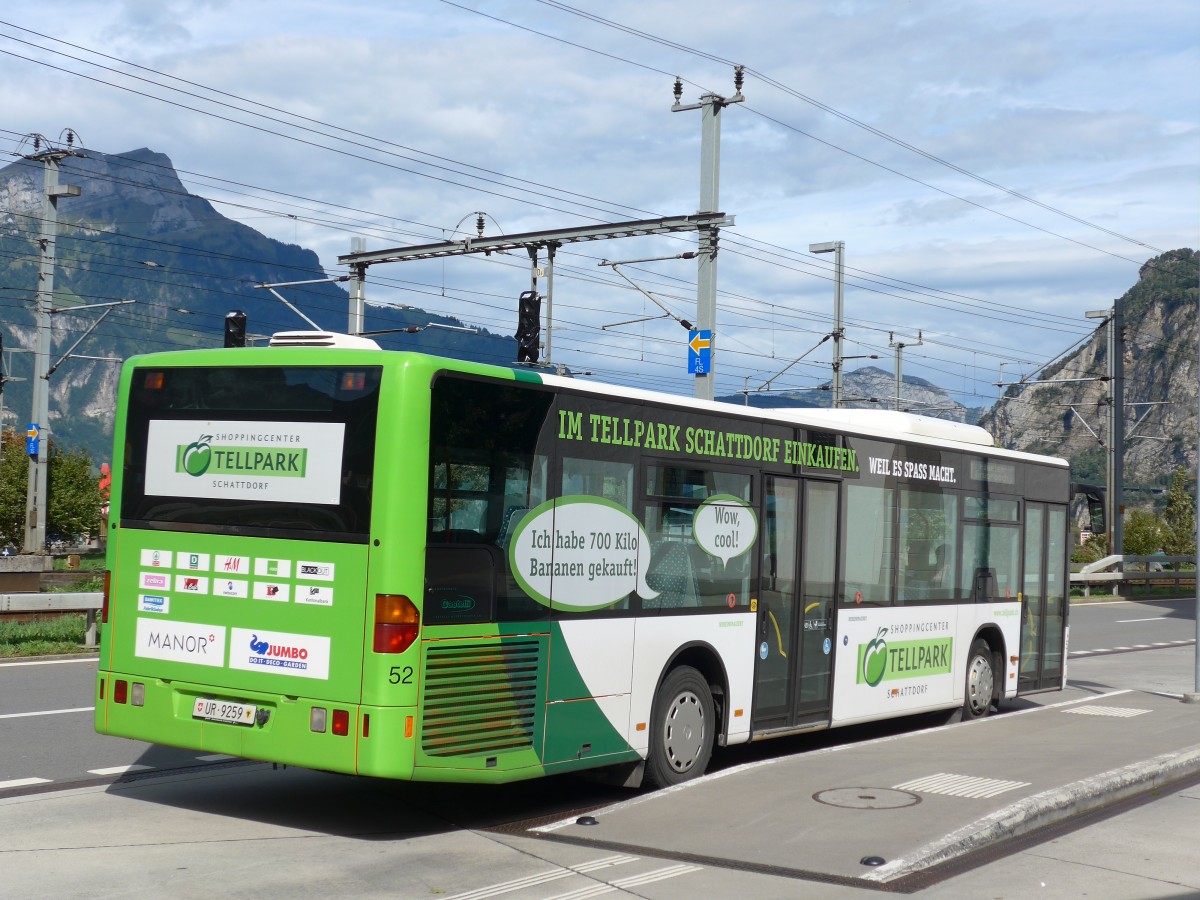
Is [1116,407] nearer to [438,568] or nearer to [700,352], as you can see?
[700,352]

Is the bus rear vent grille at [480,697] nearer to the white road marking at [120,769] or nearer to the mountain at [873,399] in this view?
the white road marking at [120,769]

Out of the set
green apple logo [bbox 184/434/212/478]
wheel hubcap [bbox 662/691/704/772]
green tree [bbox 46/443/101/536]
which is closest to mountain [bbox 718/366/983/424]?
wheel hubcap [bbox 662/691/704/772]

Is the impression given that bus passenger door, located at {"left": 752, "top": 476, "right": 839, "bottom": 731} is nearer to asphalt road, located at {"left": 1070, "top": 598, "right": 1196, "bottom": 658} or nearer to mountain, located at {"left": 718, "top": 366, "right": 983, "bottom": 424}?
mountain, located at {"left": 718, "top": 366, "right": 983, "bottom": 424}

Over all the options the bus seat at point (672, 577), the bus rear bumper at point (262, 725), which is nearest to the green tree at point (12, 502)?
the bus rear bumper at point (262, 725)

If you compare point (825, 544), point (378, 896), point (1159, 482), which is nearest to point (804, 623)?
point (825, 544)

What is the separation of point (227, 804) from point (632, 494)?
3246 mm

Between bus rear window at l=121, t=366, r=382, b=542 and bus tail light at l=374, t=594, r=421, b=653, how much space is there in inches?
16.0

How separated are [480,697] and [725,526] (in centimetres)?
290

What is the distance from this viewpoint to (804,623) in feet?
37.1

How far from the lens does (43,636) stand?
18.4 metres

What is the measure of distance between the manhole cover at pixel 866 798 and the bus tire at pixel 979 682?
5.10 metres

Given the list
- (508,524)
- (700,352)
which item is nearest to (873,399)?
(700,352)

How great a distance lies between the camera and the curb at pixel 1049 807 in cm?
747

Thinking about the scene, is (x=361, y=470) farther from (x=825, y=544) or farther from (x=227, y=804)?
(x=825, y=544)
